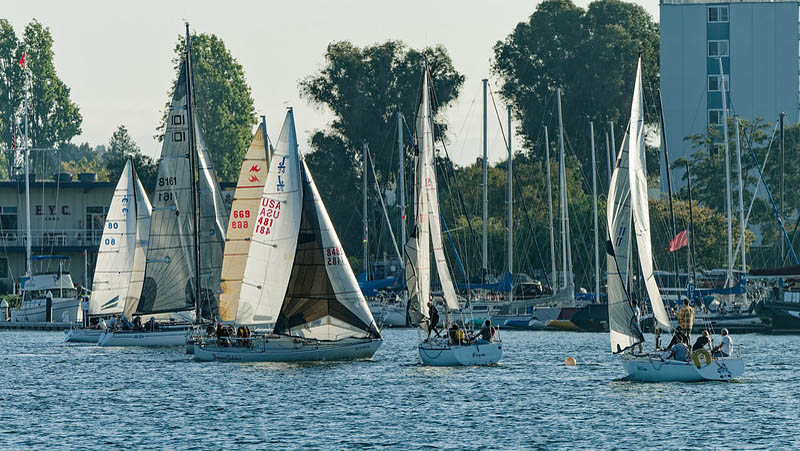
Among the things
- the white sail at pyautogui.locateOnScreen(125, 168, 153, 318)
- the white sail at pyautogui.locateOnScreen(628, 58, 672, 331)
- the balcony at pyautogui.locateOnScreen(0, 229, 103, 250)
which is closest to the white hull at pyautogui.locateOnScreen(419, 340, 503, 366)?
the white sail at pyautogui.locateOnScreen(628, 58, 672, 331)

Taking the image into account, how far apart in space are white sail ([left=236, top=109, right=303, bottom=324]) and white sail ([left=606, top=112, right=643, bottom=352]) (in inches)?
644

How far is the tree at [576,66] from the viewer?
126 m

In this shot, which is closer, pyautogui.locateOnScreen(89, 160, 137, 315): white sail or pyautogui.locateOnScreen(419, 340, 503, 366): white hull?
pyautogui.locateOnScreen(419, 340, 503, 366): white hull

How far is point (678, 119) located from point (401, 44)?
952 inches

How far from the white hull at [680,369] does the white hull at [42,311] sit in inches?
2560

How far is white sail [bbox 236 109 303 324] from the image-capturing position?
61188 mm

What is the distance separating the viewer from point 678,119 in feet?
410

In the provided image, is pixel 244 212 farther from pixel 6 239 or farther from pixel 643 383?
pixel 6 239

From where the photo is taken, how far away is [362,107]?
12262 centimetres

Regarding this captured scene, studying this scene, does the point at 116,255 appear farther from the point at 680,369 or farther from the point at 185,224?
the point at 680,369

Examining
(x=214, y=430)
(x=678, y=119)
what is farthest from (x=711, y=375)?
(x=678, y=119)

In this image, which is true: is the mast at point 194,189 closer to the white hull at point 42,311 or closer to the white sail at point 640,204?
the white sail at point 640,204

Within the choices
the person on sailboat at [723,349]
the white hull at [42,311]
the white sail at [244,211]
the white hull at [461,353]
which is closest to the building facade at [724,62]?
the white hull at [42,311]

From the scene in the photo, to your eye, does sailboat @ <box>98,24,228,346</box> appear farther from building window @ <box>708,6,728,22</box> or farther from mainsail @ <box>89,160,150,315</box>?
building window @ <box>708,6,728,22</box>
